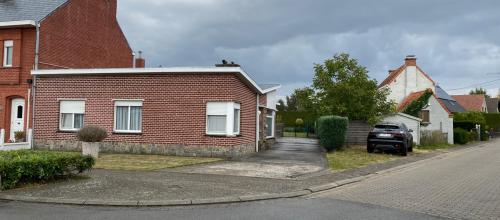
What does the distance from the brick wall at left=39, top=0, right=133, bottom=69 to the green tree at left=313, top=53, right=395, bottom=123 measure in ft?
42.5

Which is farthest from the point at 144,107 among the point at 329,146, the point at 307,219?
the point at 307,219

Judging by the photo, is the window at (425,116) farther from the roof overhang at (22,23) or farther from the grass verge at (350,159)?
the roof overhang at (22,23)

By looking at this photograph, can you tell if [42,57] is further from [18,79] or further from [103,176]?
[103,176]

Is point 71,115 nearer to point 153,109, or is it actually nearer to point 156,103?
point 153,109

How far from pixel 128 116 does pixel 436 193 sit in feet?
44.2

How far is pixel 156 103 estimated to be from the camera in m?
19.5

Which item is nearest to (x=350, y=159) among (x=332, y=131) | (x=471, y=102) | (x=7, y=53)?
(x=332, y=131)

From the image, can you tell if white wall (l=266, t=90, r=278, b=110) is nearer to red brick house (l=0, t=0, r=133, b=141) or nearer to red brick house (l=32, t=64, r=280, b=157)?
red brick house (l=32, t=64, r=280, b=157)

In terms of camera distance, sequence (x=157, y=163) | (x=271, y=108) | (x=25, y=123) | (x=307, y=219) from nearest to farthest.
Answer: (x=307, y=219) → (x=157, y=163) → (x=25, y=123) → (x=271, y=108)

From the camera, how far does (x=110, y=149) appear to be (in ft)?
65.2

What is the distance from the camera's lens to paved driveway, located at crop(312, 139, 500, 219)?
340 inches

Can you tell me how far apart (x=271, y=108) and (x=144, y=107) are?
359 inches

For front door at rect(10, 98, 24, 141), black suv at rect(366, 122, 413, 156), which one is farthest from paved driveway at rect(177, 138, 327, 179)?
front door at rect(10, 98, 24, 141)

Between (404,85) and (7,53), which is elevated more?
(404,85)
